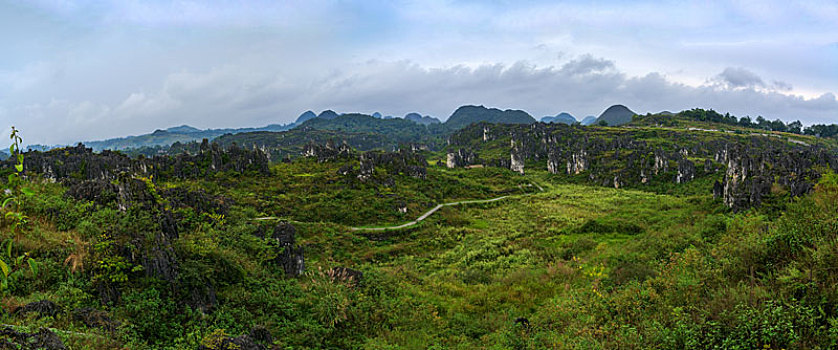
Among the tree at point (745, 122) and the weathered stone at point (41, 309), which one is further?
the tree at point (745, 122)

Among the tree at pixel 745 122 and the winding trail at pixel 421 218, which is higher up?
the tree at pixel 745 122

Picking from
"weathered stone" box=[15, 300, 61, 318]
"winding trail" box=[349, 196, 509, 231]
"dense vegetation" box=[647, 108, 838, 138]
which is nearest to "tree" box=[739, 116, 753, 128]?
"dense vegetation" box=[647, 108, 838, 138]

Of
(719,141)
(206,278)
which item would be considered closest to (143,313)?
(206,278)

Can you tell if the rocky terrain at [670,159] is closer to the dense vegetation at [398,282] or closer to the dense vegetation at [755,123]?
the dense vegetation at [398,282]

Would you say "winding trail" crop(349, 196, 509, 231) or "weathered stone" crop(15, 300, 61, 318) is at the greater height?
"weathered stone" crop(15, 300, 61, 318)

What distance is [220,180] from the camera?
2221 inches

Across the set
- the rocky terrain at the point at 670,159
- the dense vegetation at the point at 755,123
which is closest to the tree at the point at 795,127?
the dense vegetation at the point at 755,123

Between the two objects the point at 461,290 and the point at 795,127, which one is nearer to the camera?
the point at 461,290

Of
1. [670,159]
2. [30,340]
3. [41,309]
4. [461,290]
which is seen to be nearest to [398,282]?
[461,290]

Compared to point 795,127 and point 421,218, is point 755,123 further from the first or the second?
point 421,218

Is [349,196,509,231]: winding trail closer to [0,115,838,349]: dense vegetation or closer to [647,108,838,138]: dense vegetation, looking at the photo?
[0,115,838,349]: dense vegetation

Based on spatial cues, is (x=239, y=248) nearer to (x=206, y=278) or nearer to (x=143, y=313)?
(x=206, y=278)

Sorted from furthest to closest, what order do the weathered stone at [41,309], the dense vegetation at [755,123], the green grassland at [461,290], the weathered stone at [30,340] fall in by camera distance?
the dense vegetation at [755,123] → the weathered stone at [41,309] → the green grassland at [461,290] → the weathered stone at [30,340]

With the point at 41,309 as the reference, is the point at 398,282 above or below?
below
